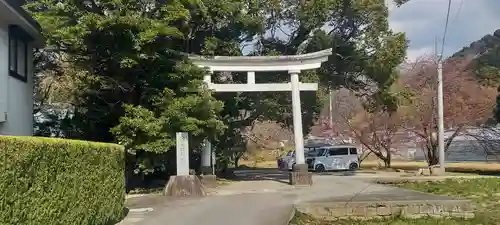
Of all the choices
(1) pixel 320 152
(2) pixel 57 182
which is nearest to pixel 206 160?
(2) pixel 57 182

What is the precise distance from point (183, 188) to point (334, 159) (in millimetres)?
22239

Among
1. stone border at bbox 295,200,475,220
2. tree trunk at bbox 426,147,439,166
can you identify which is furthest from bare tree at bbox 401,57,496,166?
stone border at bbox 295,200,475,220

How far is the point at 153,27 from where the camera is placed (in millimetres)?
17547

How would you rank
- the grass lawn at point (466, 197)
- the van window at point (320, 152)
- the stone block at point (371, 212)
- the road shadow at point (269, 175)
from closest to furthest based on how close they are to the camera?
the grass lawn at point (466, 197)
the stone block at point (371, 212)
the road shadow at point (269, 175)
the van window at point (320, 152)

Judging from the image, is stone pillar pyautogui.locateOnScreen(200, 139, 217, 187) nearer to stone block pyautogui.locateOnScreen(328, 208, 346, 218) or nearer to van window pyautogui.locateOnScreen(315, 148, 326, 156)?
stone block pyautogui.locateOnScreen(328, 208, 346, 218)

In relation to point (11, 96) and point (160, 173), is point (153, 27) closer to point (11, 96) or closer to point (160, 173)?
point (11, 96)

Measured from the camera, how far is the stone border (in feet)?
48.3

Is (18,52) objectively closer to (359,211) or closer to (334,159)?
(359,211)

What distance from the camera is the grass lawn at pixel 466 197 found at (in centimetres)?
1421

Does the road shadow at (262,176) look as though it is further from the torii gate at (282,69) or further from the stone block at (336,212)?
the stone block at (336,212)

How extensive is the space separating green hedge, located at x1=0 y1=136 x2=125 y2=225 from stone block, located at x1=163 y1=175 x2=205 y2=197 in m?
6.38

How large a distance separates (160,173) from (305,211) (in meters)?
10.1

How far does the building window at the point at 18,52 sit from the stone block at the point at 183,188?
5.43 metres

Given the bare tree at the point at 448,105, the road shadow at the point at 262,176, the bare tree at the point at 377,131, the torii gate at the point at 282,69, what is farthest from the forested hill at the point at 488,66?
the torii gate at the point at 282,69
